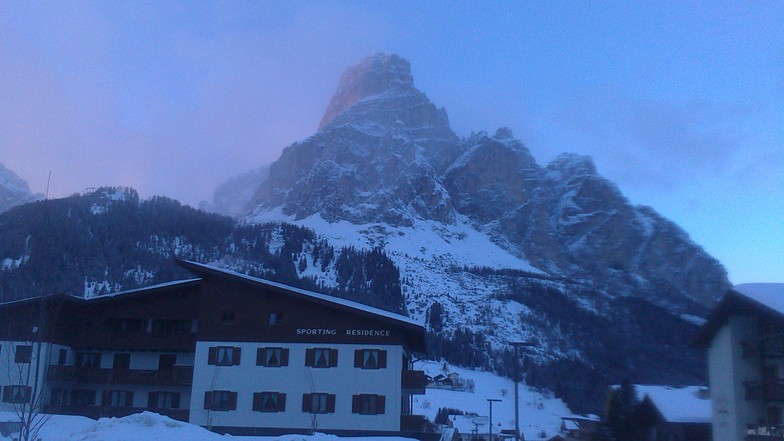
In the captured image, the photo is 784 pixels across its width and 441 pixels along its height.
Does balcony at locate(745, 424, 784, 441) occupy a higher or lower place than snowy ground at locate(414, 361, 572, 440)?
lower

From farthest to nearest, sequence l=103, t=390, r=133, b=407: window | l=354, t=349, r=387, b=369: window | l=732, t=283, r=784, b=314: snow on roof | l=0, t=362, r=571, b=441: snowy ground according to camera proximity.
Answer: l=103, t=390, r=133, b=407: window, l=354, t=349, r=387, b=369: window, l=732, t=283, r=784, b=314: snow on roof, l=0, t=362, r=571, b=441: snowy ground

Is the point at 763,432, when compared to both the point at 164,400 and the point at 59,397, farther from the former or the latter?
the point at 59,397

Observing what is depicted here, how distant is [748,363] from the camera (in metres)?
35.7

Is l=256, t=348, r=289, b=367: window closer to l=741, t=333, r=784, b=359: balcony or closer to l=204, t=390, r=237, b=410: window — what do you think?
l=204, t=390, r=237, b=410: window

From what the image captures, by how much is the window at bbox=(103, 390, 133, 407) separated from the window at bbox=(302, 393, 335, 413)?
1320 cm

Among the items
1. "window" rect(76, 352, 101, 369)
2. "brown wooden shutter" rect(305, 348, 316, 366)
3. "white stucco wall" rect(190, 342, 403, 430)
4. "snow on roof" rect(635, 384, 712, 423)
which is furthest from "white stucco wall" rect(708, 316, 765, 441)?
"window" rect(76, 352, 101, 369)

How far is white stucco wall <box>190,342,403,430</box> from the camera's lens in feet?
153

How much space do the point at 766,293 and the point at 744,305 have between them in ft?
4.50

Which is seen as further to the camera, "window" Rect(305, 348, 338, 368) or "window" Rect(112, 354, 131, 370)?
"window" Rect(112, 354, 131, 370)

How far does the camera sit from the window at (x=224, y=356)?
4838 cm

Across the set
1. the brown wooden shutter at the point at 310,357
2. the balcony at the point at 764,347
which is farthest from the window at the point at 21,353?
the balcony at the point at 764,347

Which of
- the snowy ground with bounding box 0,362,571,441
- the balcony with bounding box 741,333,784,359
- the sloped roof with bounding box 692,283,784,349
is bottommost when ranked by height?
the snowy ground with bounding box 0,362,571,441

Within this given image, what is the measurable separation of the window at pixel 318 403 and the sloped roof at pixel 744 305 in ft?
68.4

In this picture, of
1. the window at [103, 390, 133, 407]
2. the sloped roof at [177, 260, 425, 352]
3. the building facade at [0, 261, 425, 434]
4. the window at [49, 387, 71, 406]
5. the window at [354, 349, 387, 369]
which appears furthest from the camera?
the window at [103, 390, 133, 407]
